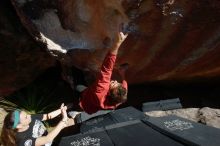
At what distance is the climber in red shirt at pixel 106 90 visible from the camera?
138 inches

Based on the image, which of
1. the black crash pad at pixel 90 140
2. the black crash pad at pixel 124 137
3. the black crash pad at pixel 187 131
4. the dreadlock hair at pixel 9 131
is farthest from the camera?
the dreadlock hair at pixel 9 131

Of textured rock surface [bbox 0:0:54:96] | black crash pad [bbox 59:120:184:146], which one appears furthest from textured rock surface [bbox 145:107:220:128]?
textured rock surface [bbox 0:0:54:96]

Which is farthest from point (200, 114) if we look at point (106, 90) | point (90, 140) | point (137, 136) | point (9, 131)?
point (9, 131)

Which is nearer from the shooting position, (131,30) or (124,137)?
(124,137)

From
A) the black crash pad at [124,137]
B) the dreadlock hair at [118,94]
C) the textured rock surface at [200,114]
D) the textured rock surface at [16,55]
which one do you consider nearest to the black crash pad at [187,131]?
the black crash pad at [124,137]

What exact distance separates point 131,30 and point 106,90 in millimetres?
654

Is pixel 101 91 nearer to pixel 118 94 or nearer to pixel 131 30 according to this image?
pixel 118 94

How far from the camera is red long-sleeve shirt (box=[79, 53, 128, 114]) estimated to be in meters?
3.52

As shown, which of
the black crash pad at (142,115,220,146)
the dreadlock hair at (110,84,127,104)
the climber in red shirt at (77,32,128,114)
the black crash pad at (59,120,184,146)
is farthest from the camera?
the dreadlock hair at (110,84,127,104)

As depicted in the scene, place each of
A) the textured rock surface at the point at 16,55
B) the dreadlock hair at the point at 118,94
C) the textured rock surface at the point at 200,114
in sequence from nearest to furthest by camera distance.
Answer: the dreadlock hair at the point at 118,94, the textured rock surface at the point at 200,114, the textured rock surface at the point at 16,55

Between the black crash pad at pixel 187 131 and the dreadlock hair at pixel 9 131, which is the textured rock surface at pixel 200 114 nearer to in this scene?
the black crash pad at pixel 187 131

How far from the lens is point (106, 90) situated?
3.67 meters

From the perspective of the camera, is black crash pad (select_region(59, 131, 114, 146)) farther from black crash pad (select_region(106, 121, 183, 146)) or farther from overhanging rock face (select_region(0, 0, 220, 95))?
overhanging rock face (select_region(0, 0, 220, 95))

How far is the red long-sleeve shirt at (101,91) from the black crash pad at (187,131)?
0.43m
